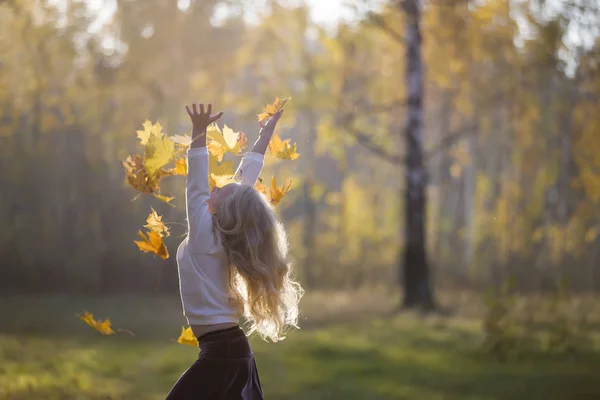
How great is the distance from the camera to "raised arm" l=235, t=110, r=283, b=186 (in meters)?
4.28

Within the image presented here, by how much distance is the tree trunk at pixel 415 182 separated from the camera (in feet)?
45.5

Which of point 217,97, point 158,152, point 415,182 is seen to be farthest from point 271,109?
point 217,97

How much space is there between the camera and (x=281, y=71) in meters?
21.3

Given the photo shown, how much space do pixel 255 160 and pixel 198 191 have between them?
0.66 metres

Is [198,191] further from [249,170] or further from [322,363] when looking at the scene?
[322,363]

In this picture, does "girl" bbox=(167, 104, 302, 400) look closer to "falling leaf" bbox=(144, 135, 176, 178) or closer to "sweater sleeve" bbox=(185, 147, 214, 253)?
"sweater sleeve" bbox=(185, 147, 214, 253)

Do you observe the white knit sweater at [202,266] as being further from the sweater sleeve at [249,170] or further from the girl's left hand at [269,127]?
the girl's left hand at [269,127]

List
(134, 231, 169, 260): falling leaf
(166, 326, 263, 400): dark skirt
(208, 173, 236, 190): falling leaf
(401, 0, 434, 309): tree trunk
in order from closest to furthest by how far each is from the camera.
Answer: (166, 326, 263, 400): dark skirt < (134, 231, 169, 260): falling leaf < (208, 173, 236, 190): falling leaf < (401, 0, 434, 309): tree trunk

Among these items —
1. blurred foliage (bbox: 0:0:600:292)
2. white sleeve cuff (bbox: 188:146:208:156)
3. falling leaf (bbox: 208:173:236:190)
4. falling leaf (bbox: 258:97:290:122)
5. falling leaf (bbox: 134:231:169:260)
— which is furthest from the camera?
blurred foliage (bbox: 0:0:600:292)

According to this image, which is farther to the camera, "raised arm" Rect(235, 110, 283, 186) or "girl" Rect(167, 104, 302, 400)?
"raised arm" Rect(235, 110, 283, 186)

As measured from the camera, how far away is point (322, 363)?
30.9 ft

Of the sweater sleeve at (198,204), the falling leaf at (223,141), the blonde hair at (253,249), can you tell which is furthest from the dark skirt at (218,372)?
the falling leaf at (223,141)

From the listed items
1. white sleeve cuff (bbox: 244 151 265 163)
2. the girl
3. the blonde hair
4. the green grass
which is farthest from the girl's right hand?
the green grass

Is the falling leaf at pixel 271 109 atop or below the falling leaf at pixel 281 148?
atop
